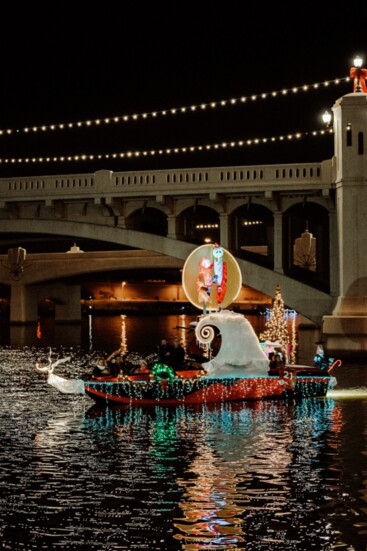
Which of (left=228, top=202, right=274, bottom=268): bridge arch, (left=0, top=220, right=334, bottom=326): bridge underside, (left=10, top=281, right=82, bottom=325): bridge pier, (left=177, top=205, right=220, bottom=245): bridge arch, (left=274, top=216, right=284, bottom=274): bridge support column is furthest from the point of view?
(left=10, top=281, right=82, bottom=325): bridge pier

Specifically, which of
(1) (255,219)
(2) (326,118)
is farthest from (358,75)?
(1) (255,219)

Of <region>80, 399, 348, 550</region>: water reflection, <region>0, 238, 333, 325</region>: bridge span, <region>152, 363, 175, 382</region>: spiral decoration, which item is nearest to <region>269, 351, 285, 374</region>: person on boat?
<region>80, 399, 348, 550</region>: water reflection

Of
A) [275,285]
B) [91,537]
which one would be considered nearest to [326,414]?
[91,537]

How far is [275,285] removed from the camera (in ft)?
168

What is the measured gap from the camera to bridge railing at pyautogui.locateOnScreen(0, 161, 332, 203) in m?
49.4

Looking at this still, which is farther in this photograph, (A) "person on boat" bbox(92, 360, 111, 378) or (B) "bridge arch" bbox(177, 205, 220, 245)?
(B) "bridge arch" bbox(177, 205, 220, 245)

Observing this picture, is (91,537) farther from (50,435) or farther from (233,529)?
(50,435)

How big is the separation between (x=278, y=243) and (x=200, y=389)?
20556mm

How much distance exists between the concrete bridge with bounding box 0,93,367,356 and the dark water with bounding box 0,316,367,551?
1342 cm

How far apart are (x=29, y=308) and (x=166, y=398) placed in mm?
58686

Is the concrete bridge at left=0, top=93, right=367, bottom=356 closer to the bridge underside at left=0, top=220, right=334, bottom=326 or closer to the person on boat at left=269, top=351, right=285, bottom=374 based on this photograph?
the bridge underside at left=0, top=220, right=334, bottom=326

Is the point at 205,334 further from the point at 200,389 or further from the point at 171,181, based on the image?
the point at 171,181

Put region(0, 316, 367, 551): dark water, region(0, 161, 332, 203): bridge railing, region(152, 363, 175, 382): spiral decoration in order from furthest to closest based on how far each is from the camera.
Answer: region(0, 161, 332, 203): bridge railing, region(152, 363, 175, 382): spiral decoration, region(0, 316, 367, 551): dark water

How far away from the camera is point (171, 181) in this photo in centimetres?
5191
